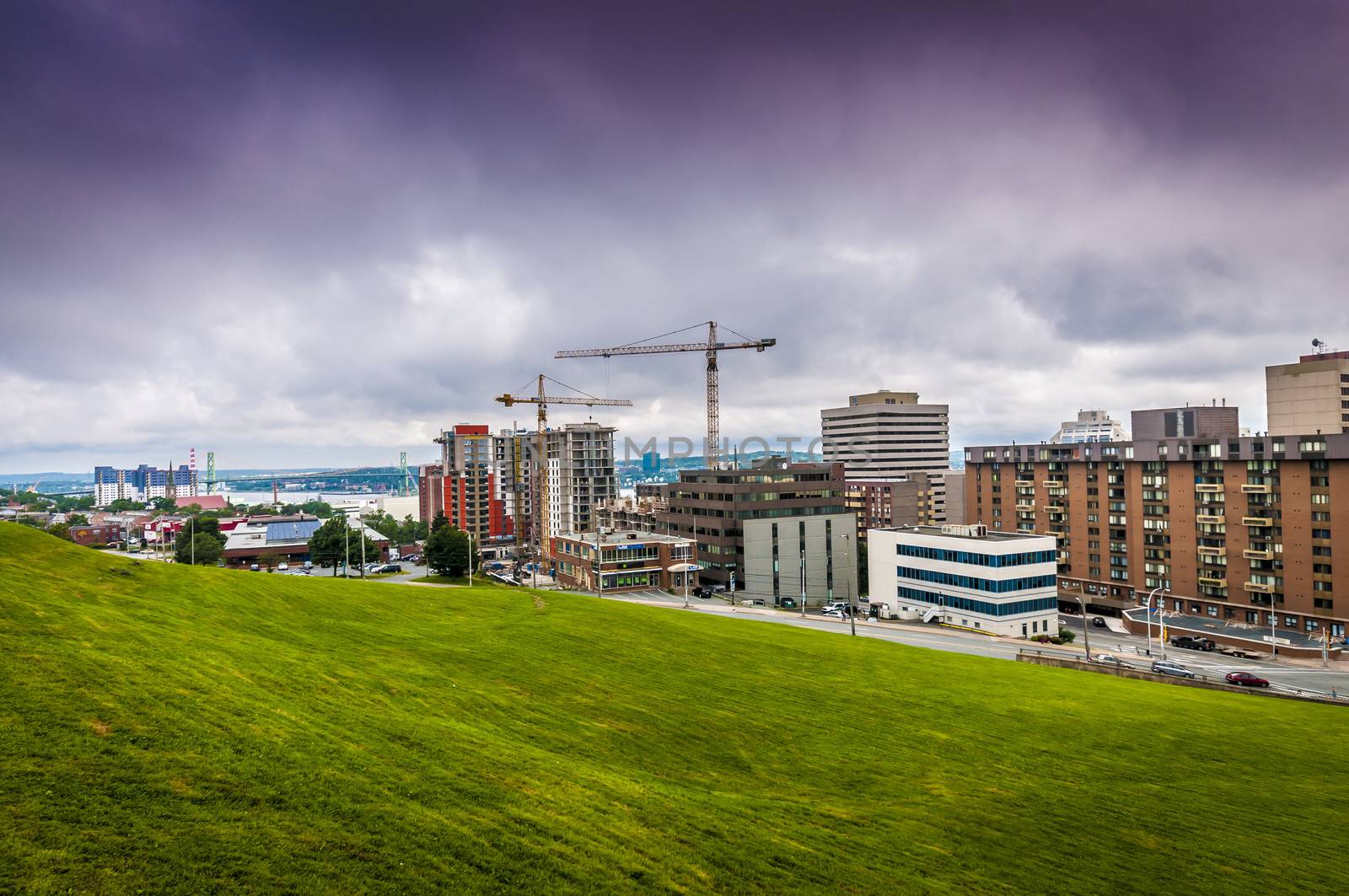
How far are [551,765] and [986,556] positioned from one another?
73.4m

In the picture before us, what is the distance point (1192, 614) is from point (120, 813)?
119670 mm

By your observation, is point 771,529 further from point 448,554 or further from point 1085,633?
point 1085,633

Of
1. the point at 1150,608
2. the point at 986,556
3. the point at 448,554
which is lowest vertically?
the point at 1150,608

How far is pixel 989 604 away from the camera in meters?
81.0

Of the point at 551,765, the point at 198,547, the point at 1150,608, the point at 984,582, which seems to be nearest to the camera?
the point at 551,765

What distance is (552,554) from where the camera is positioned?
122250 millimetres

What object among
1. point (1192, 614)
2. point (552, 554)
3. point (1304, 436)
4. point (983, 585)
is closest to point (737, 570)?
point (552, 554)

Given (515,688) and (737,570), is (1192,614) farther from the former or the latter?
(515,688)

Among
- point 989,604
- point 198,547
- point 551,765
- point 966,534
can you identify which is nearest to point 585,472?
point 198,547

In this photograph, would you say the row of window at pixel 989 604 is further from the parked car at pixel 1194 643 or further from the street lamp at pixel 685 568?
the street lamp at pixel 685 568

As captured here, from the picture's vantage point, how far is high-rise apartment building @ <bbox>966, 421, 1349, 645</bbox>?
288ft

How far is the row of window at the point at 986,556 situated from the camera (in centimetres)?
8062

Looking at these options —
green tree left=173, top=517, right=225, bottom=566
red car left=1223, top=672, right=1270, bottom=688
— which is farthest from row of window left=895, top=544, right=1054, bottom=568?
green tree left=173, top=517, right=225, bottom=566

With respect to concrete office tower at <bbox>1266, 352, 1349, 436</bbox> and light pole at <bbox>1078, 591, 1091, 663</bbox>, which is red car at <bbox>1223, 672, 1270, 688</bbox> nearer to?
light pole at <bbox>1078, 591, 1091, 663</bbox>
